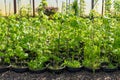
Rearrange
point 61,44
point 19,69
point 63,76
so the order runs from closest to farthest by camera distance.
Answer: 1. point 63,76
2. point 19,69
3. point 61,44

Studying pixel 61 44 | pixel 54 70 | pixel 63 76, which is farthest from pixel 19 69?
pixel 61 44

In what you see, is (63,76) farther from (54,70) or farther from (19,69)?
(19,69)

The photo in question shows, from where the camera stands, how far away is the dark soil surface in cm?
433

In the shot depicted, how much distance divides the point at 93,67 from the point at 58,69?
0.56 metres

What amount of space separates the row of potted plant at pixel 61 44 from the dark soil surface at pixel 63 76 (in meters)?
0.10

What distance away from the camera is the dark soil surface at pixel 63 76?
4.33 meters

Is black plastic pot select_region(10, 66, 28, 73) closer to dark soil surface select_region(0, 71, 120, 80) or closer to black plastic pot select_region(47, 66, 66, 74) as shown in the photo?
dark soil surface select_region(0, 71, 120, 80)

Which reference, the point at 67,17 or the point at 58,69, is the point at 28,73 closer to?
the point at 58,69

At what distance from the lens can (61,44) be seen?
481 cm

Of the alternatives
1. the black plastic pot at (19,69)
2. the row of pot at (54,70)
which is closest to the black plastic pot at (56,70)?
the row of pot at (54,70)

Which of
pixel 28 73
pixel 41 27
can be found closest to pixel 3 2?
pixel 41 27

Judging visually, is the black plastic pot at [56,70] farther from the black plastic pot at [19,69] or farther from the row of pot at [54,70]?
the black plastic pot at [19,69]

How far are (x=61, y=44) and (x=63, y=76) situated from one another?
0.65 m

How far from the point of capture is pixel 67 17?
186 inches
